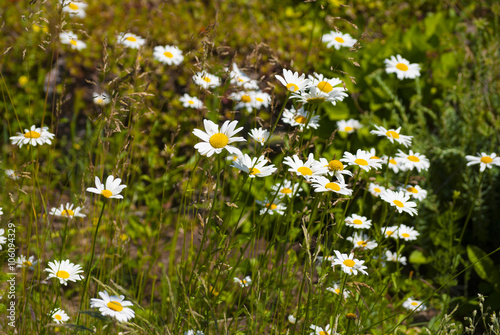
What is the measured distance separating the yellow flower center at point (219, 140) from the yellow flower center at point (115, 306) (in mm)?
505

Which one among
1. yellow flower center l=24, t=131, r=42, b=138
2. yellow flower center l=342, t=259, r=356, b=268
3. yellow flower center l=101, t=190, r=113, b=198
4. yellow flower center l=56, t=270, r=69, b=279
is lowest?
yellow flower center l=56, t=270, r=69, b=279

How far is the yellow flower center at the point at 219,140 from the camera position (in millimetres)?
1391

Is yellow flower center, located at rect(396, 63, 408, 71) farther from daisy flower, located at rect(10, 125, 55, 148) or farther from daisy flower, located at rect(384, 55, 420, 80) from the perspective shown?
daisy flower, located at rect(10, 125, 55, 148)

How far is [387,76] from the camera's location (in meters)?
3.39

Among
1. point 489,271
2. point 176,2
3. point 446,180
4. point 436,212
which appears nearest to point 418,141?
point 446,180

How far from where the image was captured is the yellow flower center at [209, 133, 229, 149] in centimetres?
139

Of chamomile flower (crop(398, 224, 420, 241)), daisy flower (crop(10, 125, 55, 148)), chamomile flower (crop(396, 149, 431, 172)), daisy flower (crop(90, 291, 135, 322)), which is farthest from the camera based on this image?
chamomile flower (crop(398, 224, 420, 241))

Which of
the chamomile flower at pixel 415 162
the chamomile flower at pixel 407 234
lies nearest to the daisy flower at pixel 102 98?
the chamomile flower at pixel 415 162

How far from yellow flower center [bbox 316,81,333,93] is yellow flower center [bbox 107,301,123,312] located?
91 cm

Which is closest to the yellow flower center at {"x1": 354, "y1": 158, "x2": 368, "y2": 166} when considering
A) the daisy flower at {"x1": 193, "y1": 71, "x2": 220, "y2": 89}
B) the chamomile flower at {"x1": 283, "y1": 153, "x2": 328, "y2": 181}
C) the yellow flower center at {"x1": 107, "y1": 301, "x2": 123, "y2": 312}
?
the chamomile flower at {"x1": 283, "y1": 153, "x2": 328, "y2": 181}

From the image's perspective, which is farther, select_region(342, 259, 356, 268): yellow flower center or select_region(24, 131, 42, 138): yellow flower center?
select_region(24, 131, 42, 138): yellow flower center

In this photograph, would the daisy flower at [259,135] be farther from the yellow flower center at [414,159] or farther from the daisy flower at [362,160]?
the yellow flower center at [414,159]

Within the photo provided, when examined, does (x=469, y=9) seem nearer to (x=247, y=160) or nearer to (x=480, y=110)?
(x=480, y=110)

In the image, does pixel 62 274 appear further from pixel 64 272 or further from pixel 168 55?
pixel 168 55
